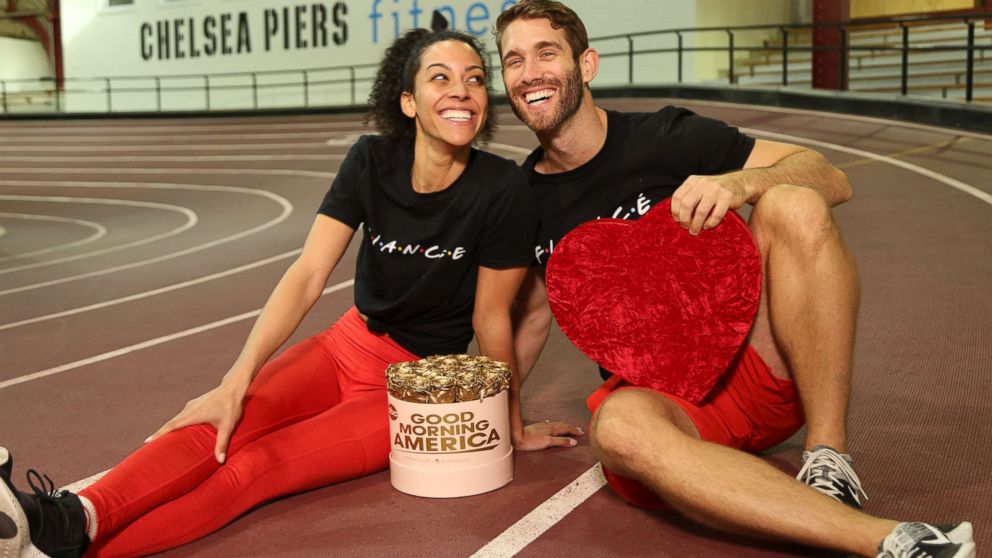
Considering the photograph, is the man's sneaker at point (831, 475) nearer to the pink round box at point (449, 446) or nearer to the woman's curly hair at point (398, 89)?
the pink round box at point (449, 446)

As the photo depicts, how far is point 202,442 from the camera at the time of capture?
3.14 meters

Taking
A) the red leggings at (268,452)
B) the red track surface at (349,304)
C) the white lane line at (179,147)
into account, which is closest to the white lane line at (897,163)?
the red track surface at (349,304)

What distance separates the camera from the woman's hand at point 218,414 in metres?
3.16

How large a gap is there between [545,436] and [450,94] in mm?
1300

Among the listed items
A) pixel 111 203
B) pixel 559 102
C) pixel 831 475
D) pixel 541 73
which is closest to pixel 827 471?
pixel 831 475

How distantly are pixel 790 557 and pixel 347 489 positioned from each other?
4.87ft

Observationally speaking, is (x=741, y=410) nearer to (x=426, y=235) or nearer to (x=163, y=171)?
(x=426, y=235)

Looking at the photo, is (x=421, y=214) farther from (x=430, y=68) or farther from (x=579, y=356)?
(x=579, y=356)

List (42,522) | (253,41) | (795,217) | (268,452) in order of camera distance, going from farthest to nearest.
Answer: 1. (253,41)
2. (268,452)
3. (795,217)
4. (42,522)

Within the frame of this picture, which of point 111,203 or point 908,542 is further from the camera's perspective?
point 111,203

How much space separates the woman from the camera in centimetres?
326

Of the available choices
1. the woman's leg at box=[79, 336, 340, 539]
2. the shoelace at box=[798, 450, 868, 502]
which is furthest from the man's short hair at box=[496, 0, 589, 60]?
the shoelace at box=[798, 450, 868, 502]

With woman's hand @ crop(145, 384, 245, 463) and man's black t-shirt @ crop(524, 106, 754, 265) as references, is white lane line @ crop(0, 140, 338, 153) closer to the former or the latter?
man's black t-shirt @ crop(524, 106, 754, 265)

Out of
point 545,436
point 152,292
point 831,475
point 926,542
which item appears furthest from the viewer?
point 152,292
